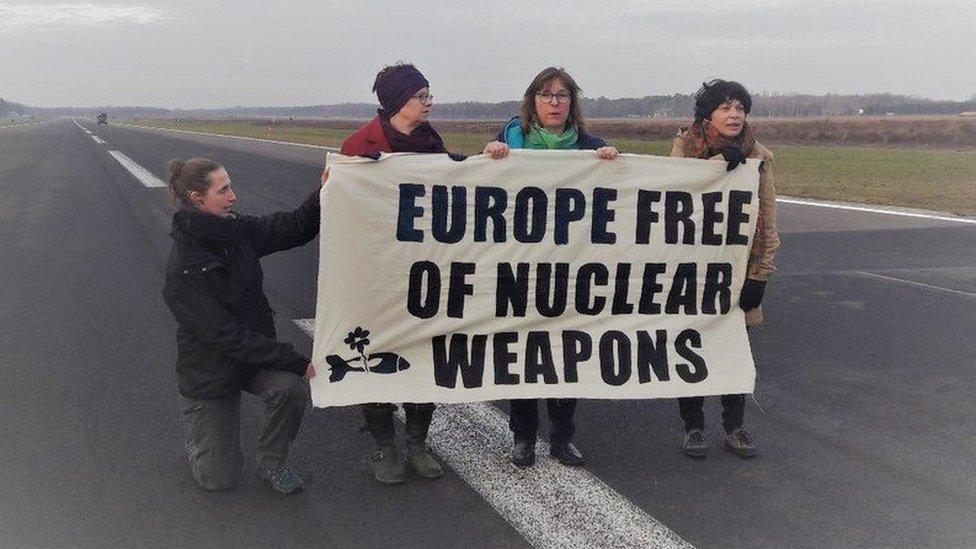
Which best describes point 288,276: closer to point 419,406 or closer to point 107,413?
point 107,413

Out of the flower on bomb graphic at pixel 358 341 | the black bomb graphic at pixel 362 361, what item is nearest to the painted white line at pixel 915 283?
the black bomb graphic at pixel 362 361

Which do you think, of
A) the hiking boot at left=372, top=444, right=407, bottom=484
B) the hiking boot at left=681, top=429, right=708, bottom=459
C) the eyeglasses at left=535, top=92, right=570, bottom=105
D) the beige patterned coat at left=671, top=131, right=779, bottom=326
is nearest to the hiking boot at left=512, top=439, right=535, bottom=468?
the hiking boot at left=372, top=444, right=407, bottom=484

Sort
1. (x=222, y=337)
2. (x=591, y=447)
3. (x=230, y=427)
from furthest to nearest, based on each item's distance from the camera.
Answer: (x=591, y=447) < (x=230, y=427) < (x=222, y=337)

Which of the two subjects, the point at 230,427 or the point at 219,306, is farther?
the point at 230,427

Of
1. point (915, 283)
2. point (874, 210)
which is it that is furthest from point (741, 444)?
point (874, 210)

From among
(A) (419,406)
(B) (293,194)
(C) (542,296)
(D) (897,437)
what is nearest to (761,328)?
(D) (897,437)

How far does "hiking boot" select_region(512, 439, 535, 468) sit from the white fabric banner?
295mm

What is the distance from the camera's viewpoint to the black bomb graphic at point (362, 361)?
4020 millimetres

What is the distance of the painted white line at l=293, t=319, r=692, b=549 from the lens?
11.4 feet

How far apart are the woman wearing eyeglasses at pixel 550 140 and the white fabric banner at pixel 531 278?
0.08m

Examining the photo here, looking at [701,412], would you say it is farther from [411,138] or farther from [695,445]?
[411,138]

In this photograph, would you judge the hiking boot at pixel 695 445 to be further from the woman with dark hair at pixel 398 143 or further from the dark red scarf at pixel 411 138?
the dark red scarf at pixel 411 138

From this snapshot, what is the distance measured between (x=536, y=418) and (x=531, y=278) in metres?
0.75

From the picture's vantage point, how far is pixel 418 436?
13.6 feet
